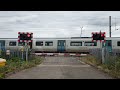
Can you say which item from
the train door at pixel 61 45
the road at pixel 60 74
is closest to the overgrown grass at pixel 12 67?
the road at pixel 60 74

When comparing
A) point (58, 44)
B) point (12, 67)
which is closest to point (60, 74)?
point (12, 67)

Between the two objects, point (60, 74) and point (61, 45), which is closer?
point (60, 74)

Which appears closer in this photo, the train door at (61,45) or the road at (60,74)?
the road at (60,74)

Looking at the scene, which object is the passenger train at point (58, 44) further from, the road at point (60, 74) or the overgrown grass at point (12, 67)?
the road at point (60, 74)

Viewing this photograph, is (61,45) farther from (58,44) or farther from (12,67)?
(12,67)

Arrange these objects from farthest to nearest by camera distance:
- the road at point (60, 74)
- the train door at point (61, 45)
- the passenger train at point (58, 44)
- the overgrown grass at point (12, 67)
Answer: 1. the passenger train at point (58, 44)
2. the train door at point (61, 45)
3. the overgrown grass at point (12, 67)
4. the road at point (60, 74)

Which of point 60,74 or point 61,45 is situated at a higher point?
point 61,45

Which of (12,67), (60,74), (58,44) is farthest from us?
(58,44)
